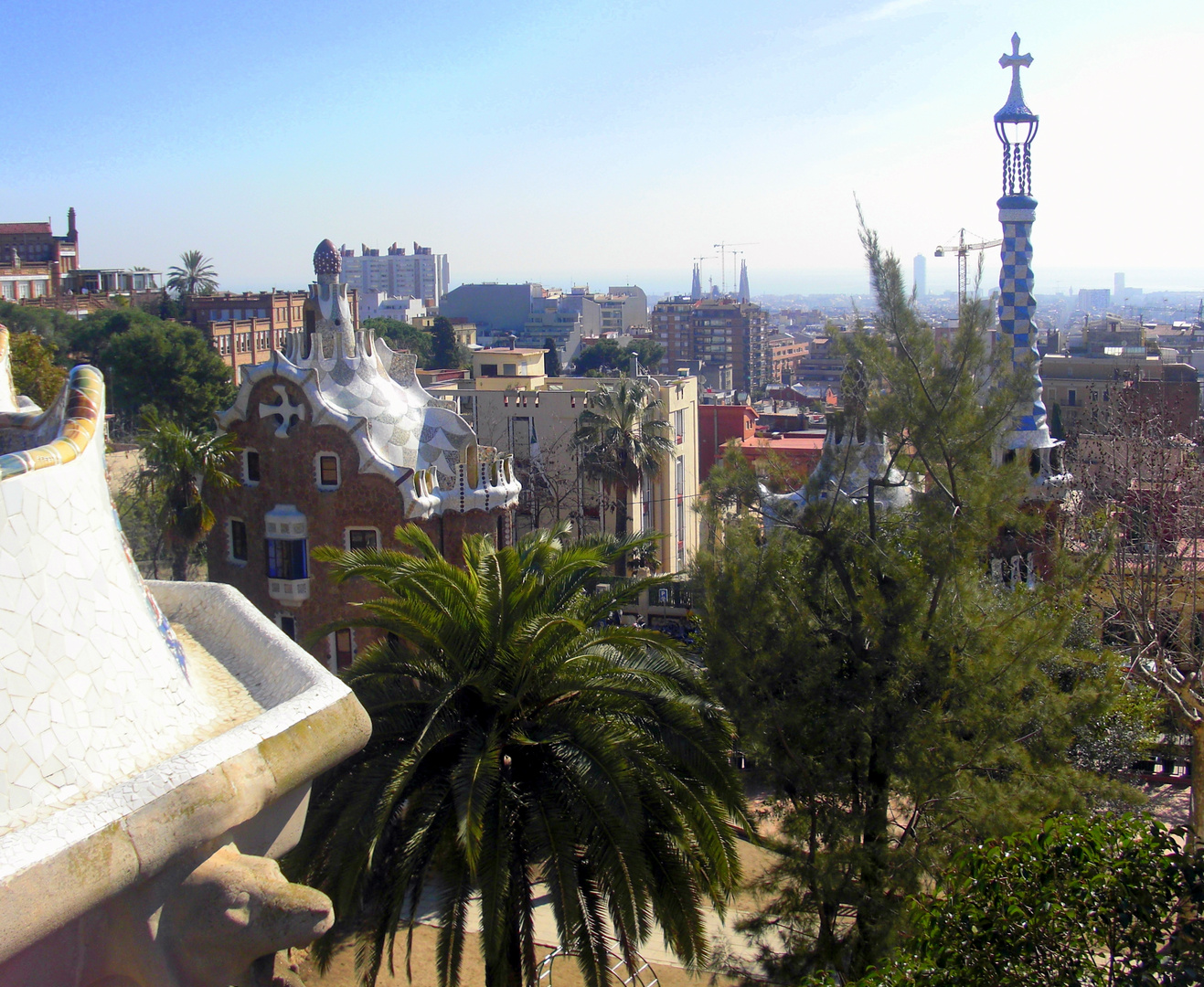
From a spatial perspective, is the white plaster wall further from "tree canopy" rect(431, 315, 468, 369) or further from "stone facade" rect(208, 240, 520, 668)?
"tree canopy" rect(431, 315, 468, 369)

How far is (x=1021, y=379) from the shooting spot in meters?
10.5

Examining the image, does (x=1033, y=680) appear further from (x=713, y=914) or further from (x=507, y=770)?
(x=713, y=914)

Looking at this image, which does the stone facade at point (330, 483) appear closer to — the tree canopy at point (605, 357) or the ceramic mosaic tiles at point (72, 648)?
the ceramic mosaic tiles at point (72, 648)

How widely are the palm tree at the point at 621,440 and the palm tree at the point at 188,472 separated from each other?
384 inches

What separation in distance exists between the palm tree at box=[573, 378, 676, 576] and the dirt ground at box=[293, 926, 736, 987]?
15.3m

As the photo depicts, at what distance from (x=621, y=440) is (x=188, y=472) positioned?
10.8 metres

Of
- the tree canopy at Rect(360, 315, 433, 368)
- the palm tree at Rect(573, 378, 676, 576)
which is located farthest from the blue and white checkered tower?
the tree canopy at Rect(360, 315, 433, 368)

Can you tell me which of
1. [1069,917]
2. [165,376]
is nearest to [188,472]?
[1069,917]

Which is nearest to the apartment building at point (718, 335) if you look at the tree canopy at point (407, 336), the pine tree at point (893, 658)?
the tree canopy at point (407, 336)

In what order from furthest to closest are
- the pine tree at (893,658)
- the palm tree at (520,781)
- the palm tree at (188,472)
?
the palm tree at (188,472)
the pine tree at (893,658)
the palm tree at (520,781)

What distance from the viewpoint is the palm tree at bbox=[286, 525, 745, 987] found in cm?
895

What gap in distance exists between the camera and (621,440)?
89.4 ft

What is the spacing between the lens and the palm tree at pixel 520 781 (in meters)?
8.95

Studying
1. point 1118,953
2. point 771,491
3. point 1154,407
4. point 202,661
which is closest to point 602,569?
point 771,491
